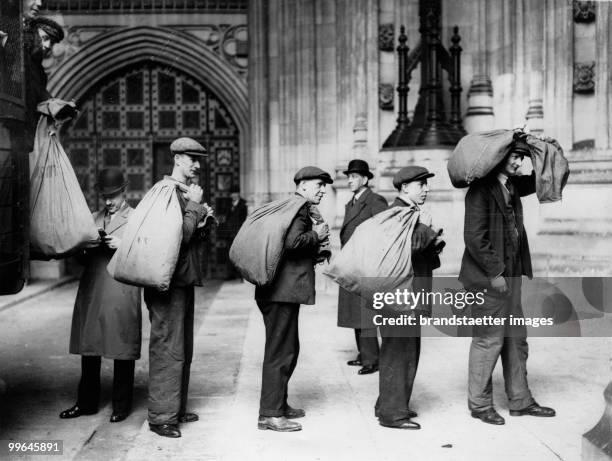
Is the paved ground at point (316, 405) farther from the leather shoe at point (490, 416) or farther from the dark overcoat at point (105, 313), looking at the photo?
the dark overcoat at point (105, 313)

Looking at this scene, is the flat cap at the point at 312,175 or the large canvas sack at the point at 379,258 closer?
the large canvas sack at the point at 379,258

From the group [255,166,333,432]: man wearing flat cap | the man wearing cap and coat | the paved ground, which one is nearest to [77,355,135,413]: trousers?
the man wearing cap and coat

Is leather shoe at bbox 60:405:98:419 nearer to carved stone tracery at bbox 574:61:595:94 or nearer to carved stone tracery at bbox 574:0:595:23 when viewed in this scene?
carved stone tracery at bbox 574:61:595:94

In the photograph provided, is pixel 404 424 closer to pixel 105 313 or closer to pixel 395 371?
pixel 395 371

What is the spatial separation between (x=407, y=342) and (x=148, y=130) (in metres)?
12.0

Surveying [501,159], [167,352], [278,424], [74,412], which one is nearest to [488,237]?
[501,159]

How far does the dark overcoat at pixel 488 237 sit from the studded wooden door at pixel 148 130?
1125cm

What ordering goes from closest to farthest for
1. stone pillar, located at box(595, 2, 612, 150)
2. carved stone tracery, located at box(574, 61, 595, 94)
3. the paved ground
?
the paved ground < stone pillar, located at box(595, 2, 612, 150) < carved stone tracery, located at box(574, 61, 595, 94)

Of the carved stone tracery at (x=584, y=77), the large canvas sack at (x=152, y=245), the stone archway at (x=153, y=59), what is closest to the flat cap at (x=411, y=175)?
the large canvas sack at (x=152, y=245)

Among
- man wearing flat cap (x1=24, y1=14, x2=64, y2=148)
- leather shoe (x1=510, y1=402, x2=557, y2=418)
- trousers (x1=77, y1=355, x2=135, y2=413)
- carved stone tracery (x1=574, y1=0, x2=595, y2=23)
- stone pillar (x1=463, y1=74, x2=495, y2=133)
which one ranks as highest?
carved stone tracery (x1=574, y1=0, x2=595, y2=23)

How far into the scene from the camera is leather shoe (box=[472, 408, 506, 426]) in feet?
16.0

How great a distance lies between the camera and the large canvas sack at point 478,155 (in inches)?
192

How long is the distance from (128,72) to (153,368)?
12221mm

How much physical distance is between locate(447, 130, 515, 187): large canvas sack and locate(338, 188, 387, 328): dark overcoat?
1.73 metres
